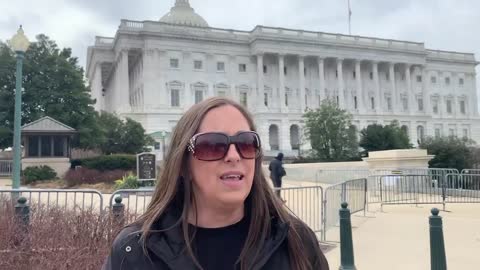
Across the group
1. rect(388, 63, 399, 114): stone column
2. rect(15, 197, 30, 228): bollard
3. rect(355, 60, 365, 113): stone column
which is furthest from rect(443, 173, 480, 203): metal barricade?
rect(388, 63, 399, 114): stone column

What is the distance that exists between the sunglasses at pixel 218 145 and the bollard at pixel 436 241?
4287mm

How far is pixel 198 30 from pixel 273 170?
5328cm

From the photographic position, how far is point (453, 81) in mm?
86062

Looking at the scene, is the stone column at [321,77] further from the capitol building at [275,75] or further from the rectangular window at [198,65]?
the rectangular window at [198,65]

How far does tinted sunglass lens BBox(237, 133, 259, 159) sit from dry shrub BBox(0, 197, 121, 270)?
388 cm

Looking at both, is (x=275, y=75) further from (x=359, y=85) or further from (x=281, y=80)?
(x=359, y=85)

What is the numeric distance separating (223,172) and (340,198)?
10424mm

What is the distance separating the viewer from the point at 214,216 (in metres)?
1.84

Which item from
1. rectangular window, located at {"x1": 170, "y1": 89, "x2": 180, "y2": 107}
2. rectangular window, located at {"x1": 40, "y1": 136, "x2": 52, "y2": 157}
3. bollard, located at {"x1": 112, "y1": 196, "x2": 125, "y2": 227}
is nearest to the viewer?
bollard, located at {"x1": 112, "y1": 196, "x2": 125, "y2": 227}

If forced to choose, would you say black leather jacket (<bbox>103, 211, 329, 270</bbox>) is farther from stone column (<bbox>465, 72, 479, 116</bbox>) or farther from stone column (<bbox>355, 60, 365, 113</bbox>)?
stone column (<bbox>465, 72, 479, 116</bbox>)

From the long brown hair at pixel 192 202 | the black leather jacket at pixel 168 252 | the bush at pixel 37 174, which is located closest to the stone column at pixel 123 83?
the bush at pixel 37 174

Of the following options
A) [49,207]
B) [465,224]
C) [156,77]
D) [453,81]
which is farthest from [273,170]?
[453,81]

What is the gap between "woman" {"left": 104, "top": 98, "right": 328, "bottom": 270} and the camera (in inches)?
69.4

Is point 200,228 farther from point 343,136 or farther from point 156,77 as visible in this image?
point 156,77
